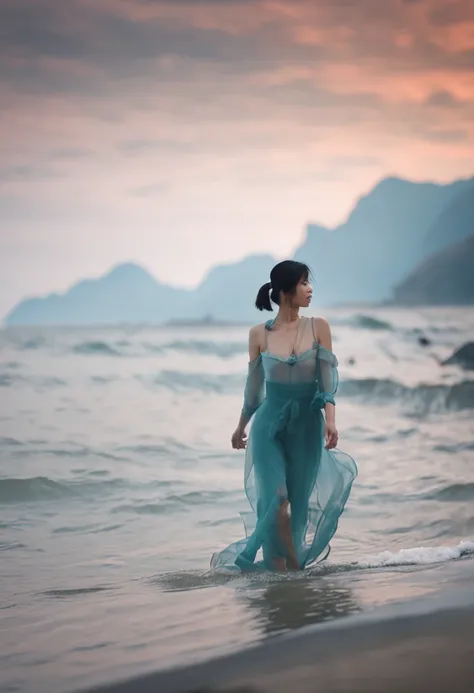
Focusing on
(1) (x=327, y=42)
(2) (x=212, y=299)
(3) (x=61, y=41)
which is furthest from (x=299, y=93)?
(2) (x=212, y=299)

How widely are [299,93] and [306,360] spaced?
3421 centimetres

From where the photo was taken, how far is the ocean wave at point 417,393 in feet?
42.0

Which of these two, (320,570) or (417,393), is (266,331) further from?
(417,393)

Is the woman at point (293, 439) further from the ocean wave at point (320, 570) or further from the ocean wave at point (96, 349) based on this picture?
the ocean wave at point (96, 349)

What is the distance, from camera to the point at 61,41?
83.1ft

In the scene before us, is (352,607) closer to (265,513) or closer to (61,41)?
(265,513)

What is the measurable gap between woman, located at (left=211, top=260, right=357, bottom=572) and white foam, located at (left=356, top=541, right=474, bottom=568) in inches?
10.8

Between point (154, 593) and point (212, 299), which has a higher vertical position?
point (212, 299)

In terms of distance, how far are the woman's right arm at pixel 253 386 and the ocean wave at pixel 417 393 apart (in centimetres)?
804

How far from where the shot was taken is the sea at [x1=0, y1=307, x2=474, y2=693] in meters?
3.18

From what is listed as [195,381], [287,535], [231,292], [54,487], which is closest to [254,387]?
[287,535]

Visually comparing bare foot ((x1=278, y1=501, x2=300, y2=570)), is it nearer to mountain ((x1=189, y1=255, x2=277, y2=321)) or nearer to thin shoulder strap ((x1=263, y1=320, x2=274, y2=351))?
thin shoulder strap ((x1=263, y1=320, x2=274, y2=351))

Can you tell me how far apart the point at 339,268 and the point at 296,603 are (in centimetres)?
13841

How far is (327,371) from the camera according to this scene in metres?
4.06
